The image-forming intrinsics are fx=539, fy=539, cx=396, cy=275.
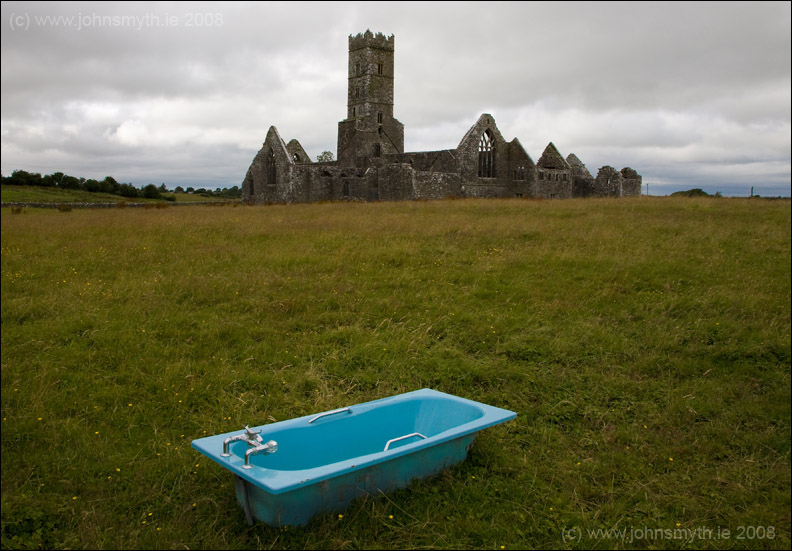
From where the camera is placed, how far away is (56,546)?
12.2 ft

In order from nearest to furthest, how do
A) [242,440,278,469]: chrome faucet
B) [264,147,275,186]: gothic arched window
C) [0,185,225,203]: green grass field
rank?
1. [0,185,225,203]: green grass field
2. [242,440,278,469]: chrome faucet
3. [264,147,275,186]: gothic arched window

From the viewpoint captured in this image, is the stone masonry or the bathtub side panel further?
the stone masonry

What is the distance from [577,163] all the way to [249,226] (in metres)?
32.2

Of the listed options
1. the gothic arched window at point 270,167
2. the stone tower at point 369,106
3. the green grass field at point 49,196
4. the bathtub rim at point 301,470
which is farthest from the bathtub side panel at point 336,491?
the stone tower at point 369,106

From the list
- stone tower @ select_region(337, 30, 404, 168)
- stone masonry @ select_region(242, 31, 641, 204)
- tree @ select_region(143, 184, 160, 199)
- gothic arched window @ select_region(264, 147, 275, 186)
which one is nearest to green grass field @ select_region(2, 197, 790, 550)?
tree @ select_region(143, 184, 160, 199)

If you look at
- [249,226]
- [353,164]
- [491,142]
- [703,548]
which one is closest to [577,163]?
[491,142]

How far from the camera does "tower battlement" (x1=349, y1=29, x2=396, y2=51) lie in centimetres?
3997

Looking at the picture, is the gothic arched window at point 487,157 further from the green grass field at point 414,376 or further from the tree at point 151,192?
the tree at point 151,192

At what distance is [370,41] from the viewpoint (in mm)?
40062

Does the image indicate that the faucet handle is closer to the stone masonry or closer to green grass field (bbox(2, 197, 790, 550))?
green grass field (bbox(2, 197, 790, 550))

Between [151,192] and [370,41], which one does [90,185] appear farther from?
[370,41]

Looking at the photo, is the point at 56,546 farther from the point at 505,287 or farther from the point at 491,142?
the point at 491,142

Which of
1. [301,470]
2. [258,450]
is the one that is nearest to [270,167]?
[258,450]

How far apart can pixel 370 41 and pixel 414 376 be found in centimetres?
3836
